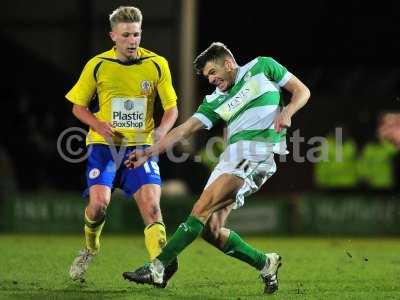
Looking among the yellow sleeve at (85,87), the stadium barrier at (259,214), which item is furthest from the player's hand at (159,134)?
the stadium barrier at (259,214)

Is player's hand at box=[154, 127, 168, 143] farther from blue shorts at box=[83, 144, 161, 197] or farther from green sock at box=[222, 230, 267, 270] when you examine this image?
green sock at box=[222, 230, 267, 270]

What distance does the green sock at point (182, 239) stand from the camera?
6617 mm

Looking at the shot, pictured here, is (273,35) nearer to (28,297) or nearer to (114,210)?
(114,210)

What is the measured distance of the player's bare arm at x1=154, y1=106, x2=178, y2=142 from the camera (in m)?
7.37

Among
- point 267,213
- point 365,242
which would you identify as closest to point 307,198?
point 267,213

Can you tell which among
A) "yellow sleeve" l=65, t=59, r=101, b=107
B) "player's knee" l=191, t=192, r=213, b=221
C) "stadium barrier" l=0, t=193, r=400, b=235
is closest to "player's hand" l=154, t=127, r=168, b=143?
"yellow sleeve" l=65, t=59, r=101, b=107

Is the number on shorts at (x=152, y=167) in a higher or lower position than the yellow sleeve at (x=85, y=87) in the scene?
lower

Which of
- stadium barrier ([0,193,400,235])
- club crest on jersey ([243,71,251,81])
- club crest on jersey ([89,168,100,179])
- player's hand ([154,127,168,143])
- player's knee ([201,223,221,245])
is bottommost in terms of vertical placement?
stadium barrier ([0,193,400,235])

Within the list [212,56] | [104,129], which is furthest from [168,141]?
[104,129]

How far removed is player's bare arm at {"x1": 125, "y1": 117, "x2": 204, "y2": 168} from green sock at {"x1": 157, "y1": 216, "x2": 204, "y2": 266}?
0.57 metres

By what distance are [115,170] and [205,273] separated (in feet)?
4.68

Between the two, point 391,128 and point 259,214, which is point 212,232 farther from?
point 391,128

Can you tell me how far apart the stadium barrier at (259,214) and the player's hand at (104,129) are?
6841 millimetres

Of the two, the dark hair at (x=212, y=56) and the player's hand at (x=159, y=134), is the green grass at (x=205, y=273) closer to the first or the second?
the player's hand at (x=159, y=134)
